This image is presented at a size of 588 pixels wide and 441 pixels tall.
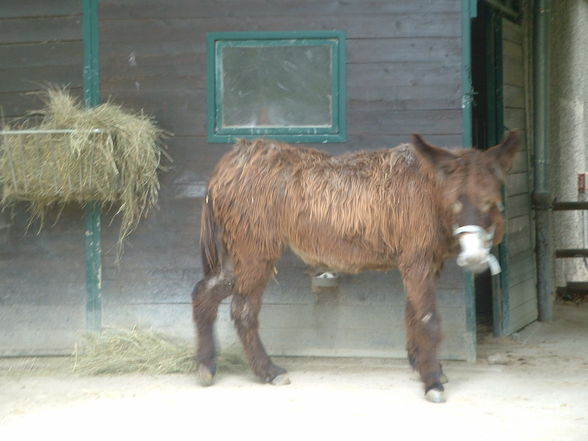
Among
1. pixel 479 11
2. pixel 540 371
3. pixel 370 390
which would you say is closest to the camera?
pixel 370 390

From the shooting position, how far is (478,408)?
18.1ft

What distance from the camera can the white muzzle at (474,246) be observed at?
543cm

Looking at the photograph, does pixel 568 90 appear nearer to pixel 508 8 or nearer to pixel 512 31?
pixel 512 31

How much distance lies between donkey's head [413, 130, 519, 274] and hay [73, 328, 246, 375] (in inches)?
79.2

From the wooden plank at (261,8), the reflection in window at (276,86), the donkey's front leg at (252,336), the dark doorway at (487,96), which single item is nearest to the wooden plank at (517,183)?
the dark doorway at (487,96)

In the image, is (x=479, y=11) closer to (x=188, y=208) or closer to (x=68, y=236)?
(x=188, y=208)

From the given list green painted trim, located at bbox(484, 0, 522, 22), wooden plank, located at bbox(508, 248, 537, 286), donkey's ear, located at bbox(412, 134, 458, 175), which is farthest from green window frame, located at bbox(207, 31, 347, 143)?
wooden plank, located at bbox(508, 248, 537, 286)

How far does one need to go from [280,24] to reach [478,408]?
124 inches

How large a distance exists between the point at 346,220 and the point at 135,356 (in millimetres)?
1922

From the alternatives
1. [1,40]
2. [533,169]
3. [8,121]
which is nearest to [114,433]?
[8,121]

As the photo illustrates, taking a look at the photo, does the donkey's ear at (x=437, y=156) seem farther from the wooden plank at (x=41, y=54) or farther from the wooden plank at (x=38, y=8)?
the wooden plank at (x=38, y=8)

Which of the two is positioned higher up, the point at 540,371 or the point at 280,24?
the point at 280,24

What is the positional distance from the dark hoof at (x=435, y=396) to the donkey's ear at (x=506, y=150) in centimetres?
A: 146

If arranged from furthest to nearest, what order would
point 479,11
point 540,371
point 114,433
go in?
1. point 479,11
2. point 540,371
3. point 114,433
